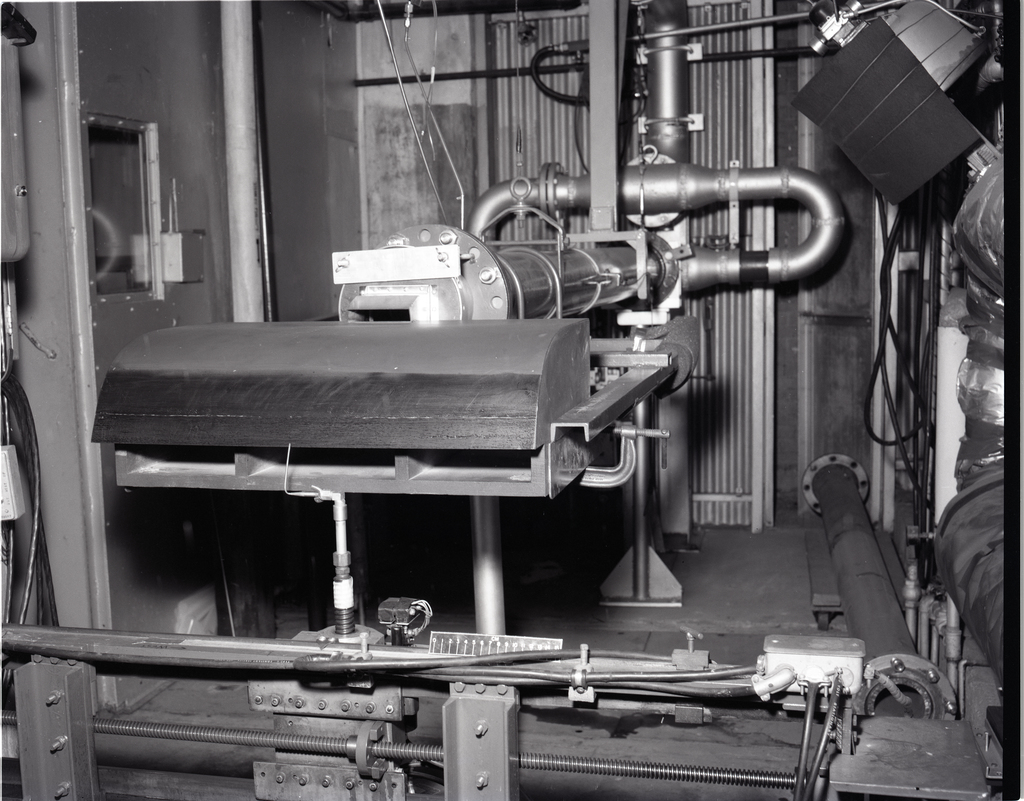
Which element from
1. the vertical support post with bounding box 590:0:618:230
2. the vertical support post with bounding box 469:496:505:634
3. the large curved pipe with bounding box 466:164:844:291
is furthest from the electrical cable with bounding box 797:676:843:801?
the large curved pipe with bounding box 466:164:844:291

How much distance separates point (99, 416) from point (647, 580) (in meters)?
2.79

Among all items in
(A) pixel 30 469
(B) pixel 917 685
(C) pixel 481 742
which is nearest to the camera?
(C) pixel 481 742

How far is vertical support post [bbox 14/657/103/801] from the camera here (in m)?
1.65

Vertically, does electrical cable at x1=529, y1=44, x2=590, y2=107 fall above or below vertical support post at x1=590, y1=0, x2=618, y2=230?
above

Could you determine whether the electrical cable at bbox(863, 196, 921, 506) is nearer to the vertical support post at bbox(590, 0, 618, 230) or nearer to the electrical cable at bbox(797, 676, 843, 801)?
the vertical support post at bbox(590, 0, 618, 230)

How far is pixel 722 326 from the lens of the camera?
4.75 metres

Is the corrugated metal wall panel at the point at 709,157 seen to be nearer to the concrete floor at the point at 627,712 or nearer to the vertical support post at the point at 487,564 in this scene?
the concrete floor at the point at 627,712

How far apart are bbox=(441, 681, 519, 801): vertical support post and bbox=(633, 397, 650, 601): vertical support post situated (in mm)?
2426

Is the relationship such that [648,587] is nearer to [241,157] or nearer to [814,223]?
[814,223]

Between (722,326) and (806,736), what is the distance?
3.53 meters

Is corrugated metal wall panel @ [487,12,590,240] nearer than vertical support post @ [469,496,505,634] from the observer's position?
Answer: No

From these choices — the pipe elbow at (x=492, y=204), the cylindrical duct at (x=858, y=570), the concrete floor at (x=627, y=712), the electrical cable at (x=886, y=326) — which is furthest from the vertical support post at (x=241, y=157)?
the electrical cable at (x=886, y=326)

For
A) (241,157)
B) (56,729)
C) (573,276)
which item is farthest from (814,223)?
(56,729)

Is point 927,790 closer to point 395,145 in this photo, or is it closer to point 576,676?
point 576,676
